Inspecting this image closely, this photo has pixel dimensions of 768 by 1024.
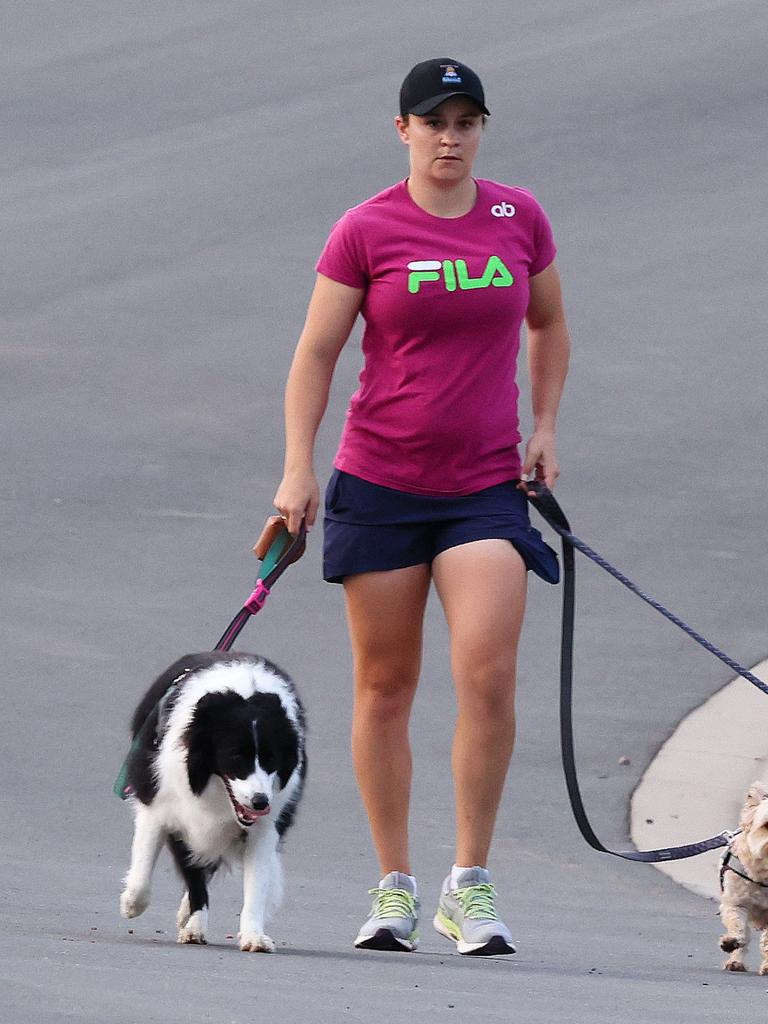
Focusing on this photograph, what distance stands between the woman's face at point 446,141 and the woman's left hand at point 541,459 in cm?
67

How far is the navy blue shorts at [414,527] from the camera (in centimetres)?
446

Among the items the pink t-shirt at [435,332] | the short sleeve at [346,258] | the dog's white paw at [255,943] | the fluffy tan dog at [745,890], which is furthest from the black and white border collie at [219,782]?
the fluffy tan dog at [745,890]

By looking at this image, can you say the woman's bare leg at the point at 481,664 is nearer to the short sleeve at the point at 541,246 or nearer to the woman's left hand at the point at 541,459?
the woman's left hand at the point at 541,459

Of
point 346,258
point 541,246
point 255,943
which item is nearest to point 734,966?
point 255,943

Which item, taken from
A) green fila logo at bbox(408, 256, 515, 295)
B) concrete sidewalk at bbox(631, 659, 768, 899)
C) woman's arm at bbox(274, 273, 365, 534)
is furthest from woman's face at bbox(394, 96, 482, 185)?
concrete sidewalk at bbox(631, 659, 768, 899)

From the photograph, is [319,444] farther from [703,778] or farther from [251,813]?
[251,813]

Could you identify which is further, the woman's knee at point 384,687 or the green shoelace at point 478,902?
the woman's knee at point 384,687

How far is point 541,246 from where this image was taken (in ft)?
15.0

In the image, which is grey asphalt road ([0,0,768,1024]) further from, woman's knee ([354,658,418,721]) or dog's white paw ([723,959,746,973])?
woman's knee ([354,658,418,721])

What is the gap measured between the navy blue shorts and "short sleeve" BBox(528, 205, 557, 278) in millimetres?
537

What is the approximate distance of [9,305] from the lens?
1137 centimetres

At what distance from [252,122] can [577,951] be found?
10.4 meters

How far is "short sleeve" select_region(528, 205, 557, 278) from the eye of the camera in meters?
4.56

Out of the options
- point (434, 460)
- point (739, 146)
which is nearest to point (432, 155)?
point (434, 460)
